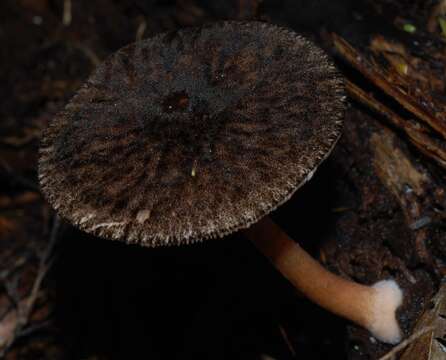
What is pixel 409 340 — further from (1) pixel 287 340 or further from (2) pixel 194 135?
(2) pixel 194 135

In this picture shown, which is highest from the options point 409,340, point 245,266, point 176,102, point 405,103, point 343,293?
point 405,103

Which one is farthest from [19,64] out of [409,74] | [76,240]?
[409,74]


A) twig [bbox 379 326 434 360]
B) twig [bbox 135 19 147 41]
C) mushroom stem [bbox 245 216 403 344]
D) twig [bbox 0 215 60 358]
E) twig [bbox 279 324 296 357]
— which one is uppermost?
twig [bbox 379 326 434 360]

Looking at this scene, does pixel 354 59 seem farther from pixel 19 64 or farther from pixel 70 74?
pixel 19 64

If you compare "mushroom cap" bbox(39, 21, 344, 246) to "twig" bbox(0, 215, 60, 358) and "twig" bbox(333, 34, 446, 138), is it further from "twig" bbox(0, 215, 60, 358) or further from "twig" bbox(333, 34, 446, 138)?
"twig" bbox(0, 215, 60, 358)

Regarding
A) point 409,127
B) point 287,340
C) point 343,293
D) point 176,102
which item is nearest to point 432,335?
point 343,293

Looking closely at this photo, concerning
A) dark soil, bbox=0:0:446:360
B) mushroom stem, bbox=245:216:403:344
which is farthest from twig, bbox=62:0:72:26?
mushroom stem, bbox=245:216:403:344

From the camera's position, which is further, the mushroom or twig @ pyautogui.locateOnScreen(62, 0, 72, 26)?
twig @ pyautogui.locateOnScreen(62, 0, 72, 26)

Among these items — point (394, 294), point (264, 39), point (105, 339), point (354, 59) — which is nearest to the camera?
point (264, 39)
